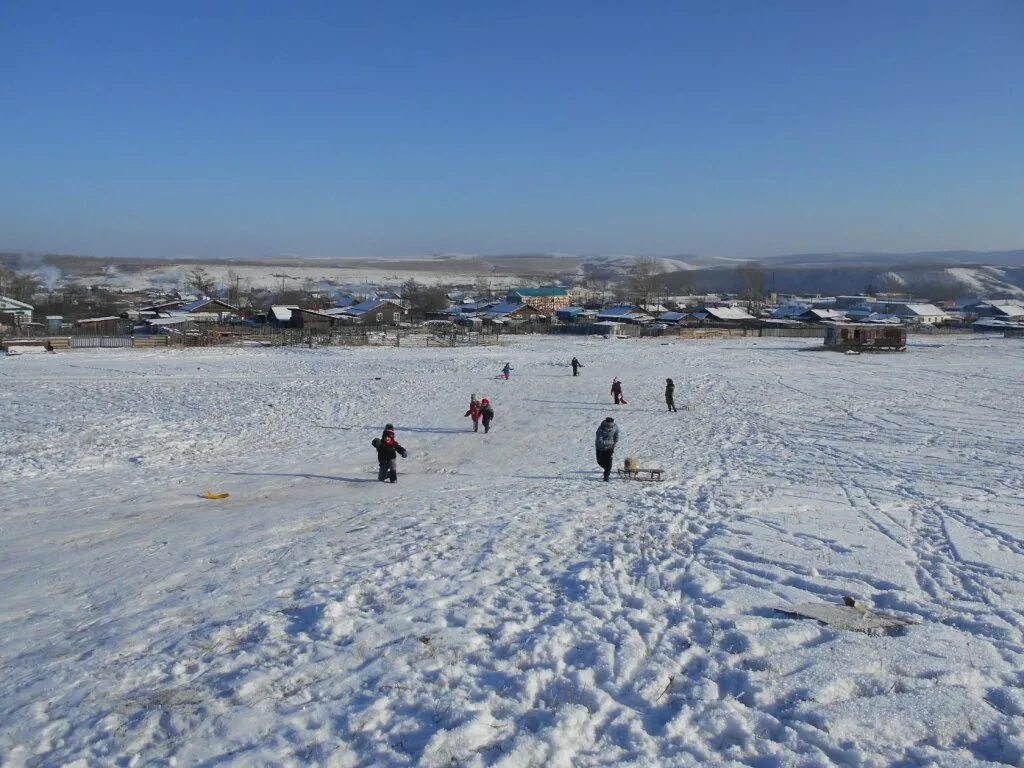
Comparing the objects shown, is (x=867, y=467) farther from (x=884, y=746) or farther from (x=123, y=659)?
(x=123, y=659)

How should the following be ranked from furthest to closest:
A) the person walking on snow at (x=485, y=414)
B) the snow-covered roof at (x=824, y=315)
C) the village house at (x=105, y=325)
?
the snow-covered roof at (x=824, y=315) < the village house at (x=105, y=325) < the person walking on snow at (x=485, y=414)

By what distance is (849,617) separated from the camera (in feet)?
20.4

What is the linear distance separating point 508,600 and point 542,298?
10318 cm

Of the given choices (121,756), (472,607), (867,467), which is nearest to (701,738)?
(472,607)

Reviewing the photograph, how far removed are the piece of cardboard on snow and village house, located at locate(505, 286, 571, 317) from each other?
90821 mm

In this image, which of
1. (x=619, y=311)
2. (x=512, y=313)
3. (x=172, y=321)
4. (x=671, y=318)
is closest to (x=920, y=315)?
(x=671, y=318)

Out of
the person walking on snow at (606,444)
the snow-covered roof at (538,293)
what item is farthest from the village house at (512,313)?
the person walking on snow at (606,444)

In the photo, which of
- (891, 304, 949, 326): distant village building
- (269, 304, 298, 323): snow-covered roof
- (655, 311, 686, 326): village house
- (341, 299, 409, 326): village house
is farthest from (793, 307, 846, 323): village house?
(269, 304, 298, 323): snow-covered roof

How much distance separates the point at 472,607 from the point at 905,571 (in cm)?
446

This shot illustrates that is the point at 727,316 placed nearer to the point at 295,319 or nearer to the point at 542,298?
the point at 542,298

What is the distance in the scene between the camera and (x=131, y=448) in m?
16.0

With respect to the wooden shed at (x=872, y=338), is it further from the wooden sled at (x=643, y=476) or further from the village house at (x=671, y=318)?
the wooden sled at (x=643, y=476)

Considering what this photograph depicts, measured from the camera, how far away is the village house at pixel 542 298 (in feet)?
338

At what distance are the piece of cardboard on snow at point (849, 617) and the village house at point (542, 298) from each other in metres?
90.8
